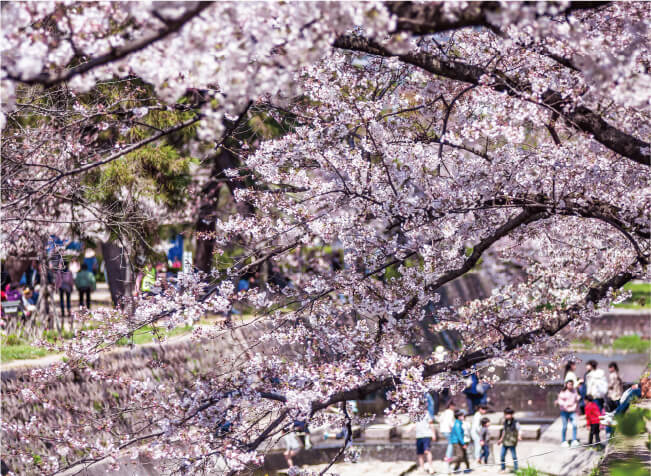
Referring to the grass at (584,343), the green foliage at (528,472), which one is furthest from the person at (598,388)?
the grass at (584,343)

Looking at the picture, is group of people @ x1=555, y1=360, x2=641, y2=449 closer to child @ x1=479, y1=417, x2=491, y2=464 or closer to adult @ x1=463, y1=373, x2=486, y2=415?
child @ x1=479, y1=417, x2=491, y2=464

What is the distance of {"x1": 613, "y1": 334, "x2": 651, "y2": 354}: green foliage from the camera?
2775 centimetres

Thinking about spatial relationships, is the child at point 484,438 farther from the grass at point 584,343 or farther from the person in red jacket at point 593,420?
the grass at point 584,343

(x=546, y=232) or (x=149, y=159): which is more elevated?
(x=149, y=159)

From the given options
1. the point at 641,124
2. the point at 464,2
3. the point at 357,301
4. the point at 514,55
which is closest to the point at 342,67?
the point at 514,55

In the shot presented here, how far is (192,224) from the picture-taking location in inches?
893

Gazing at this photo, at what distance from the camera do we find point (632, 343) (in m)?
28.6

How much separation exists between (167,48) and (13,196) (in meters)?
5.74

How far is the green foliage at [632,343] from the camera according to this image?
91.0 feet

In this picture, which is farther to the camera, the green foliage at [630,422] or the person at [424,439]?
the person at [424,439]

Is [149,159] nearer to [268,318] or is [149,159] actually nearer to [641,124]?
[268,318]

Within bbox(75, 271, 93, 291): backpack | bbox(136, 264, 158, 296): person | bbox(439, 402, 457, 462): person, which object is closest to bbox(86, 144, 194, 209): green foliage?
bbox(136, 264, 158, 296): person

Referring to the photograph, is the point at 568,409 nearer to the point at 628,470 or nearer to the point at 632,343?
the point at 628,470

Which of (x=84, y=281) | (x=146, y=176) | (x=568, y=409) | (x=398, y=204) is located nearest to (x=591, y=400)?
(x=568, y=409)
